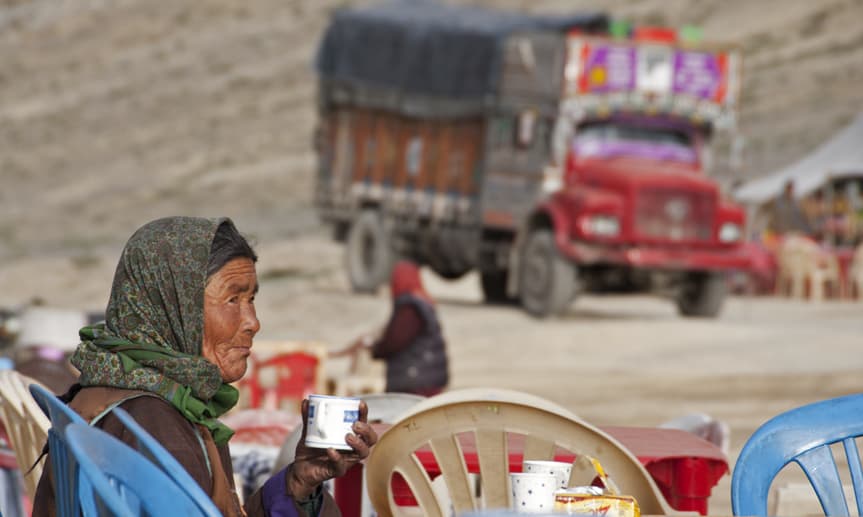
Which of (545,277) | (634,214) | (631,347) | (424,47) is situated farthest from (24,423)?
(424,47)

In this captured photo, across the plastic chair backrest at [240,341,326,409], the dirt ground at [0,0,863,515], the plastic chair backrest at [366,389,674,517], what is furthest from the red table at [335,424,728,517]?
the plastic chair backrest at [240,341,326,409]

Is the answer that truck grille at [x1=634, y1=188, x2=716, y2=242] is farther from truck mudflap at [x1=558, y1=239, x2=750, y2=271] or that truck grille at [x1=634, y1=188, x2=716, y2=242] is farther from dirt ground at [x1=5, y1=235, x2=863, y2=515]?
dirt ground at [x1=5, y1=235, x2=863, y2=515]

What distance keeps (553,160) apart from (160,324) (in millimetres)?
17256

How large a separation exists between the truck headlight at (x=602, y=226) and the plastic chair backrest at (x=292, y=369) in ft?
32.7

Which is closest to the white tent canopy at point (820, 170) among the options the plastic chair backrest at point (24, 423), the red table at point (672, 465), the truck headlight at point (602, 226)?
the truck headlight at point (602, 226)

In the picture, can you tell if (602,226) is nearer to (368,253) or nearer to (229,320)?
(368,253)

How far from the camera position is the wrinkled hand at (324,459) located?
3.04m

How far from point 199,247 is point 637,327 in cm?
1604

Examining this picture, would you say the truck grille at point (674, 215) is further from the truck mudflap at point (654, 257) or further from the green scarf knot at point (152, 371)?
the green scarf knot at point (152, 371)

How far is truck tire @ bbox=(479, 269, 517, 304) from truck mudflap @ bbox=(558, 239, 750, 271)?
347cm

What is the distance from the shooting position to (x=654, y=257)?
64.3ft

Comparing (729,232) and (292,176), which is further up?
(292,176)

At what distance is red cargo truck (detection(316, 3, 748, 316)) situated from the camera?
776 inches

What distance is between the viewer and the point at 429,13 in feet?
81.6
